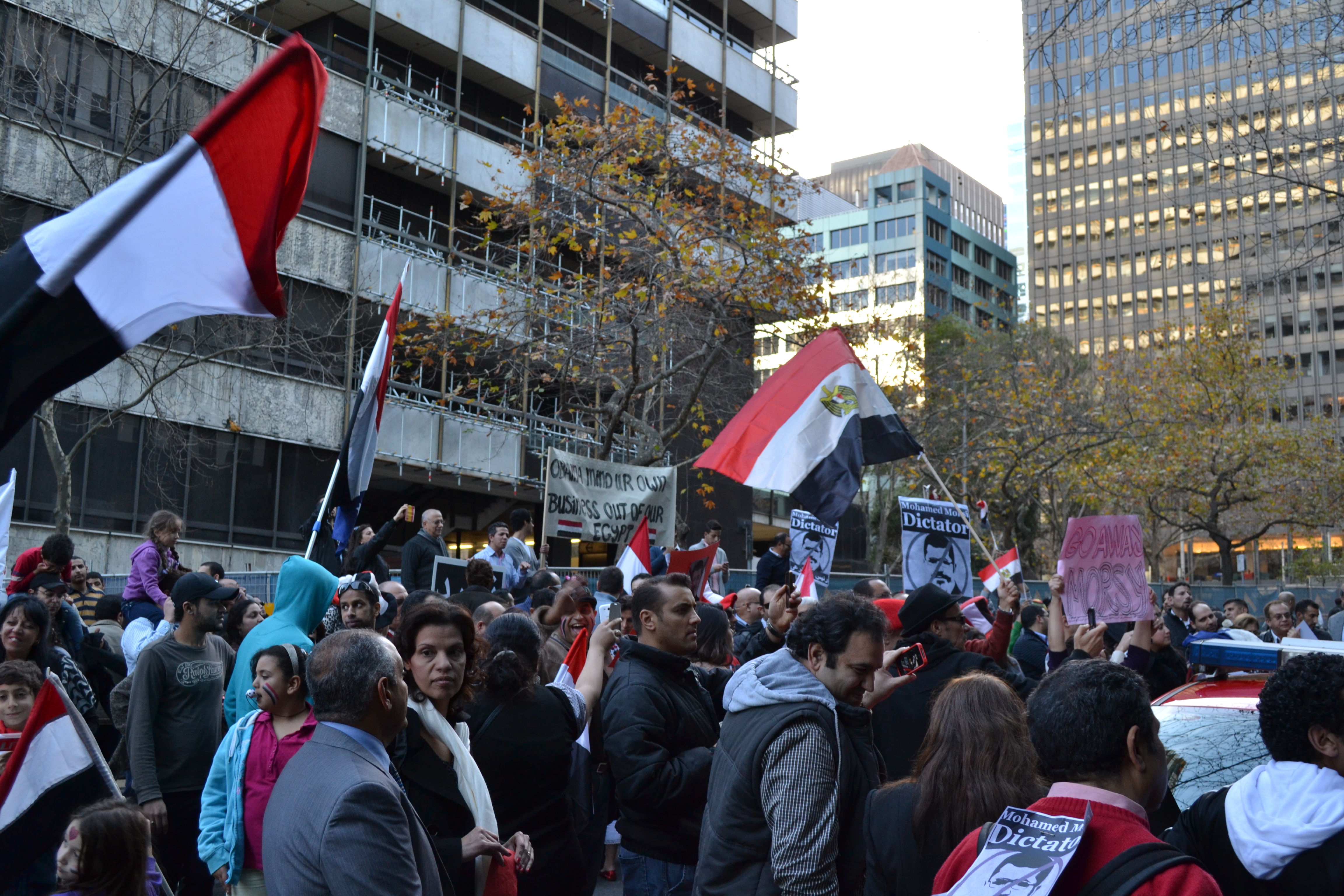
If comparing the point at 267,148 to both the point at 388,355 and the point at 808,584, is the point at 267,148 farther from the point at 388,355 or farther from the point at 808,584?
the point at 808,584

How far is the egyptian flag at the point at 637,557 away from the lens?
34.8 feet

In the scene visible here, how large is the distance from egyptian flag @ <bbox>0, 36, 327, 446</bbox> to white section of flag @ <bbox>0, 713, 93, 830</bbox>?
1561 millimetres

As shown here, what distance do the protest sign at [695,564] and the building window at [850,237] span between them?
344ft

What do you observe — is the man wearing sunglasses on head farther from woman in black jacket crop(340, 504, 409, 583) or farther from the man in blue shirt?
the man in blue shirt

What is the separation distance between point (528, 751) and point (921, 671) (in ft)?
6.06

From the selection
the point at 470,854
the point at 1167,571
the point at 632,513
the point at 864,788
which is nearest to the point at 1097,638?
the point at 864,788

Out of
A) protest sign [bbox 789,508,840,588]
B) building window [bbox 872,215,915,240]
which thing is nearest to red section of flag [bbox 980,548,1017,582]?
protest sign [bbox 789,508,840,588]

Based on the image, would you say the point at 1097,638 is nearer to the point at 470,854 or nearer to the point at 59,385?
the point at 470,854

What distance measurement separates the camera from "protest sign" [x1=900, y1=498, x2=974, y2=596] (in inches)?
432

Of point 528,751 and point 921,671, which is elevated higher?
point 921,671

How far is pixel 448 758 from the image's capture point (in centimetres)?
436

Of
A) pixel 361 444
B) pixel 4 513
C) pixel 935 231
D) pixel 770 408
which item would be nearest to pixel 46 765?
pixel 361 444

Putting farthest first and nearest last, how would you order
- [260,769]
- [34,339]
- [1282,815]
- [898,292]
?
[898,292], [260,769], [1282,815], [34,339]

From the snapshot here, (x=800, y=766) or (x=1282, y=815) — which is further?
(x=800, y=766)
